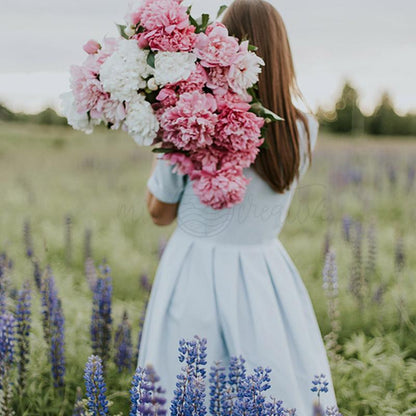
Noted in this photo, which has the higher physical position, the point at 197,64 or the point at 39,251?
the point at 197,64

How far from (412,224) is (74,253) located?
13.5 feet

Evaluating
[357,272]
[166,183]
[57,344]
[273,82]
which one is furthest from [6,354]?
[357,272]

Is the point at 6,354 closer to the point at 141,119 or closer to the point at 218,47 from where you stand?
the point at 141,119

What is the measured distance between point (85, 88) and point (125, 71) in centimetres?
17

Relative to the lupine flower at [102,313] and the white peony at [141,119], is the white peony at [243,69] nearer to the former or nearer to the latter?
the white peony at [141,119]

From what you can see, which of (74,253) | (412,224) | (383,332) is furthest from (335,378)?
(412,224)

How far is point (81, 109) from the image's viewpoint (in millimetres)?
1778

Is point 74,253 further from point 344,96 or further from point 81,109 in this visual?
point 344,96

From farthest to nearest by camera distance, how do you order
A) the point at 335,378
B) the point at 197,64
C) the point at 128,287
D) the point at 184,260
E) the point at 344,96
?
1. the point at 344,96
2. the point at 128,287
3. the point at 335,378
4. the point at 184,260
5. the point at 197,64

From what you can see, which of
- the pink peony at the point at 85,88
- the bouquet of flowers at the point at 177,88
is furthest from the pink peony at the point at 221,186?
the pink peony at the point at 85,88

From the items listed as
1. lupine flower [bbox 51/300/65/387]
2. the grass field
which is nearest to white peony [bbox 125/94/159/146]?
the grass field

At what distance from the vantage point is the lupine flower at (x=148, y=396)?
1.11m

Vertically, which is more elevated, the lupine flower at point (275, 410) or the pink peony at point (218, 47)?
the pink peony at point (218, 47)

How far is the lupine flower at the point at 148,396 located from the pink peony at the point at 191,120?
30.8 inches
